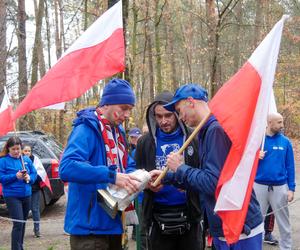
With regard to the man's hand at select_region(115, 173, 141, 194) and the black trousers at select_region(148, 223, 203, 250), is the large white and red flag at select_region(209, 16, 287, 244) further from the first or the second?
the black trousers at select_region(148, 223, 203, 250)

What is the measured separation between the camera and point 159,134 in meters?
4.39

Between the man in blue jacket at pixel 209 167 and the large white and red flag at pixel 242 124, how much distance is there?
87 mm

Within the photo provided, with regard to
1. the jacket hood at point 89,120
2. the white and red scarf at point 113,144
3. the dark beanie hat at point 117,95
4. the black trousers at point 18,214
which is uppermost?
the dark beanie hat at point 117,95

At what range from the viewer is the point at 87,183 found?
10.1 feet

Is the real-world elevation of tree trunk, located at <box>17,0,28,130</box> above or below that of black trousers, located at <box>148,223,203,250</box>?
above

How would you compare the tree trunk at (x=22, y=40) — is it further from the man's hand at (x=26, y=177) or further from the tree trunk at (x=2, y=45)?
the man's hand at (x=26, y=177)

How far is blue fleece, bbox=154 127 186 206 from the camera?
4.22m

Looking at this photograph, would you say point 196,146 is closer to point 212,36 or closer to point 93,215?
point 93,215

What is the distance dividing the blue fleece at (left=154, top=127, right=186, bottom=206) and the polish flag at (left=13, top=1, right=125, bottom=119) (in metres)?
0.79

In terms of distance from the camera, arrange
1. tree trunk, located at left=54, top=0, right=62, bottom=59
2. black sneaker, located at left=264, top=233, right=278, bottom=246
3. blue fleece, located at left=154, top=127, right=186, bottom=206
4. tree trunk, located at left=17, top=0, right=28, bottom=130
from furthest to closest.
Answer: tree trunk, located at left=54, top=0, right=62, bottom=59 → tree trunk, located at left=17, top=0, right=28, bottom=130 → black sneaker, located at left=264, top=233, right=278, bottom=246 → blue fleece, located at left=154, top=127, right=186, bottom=206

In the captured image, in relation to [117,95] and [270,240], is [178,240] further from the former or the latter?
[270,240]

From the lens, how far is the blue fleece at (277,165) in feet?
21.0

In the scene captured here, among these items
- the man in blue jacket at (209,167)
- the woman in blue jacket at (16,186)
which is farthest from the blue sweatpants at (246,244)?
the woman in blue jacket at (16,186)

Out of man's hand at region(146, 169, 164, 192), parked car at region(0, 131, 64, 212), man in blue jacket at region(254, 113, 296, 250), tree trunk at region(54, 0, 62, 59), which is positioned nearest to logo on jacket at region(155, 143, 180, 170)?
man's hand at region(146, 169, 164, 192)
